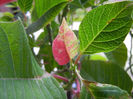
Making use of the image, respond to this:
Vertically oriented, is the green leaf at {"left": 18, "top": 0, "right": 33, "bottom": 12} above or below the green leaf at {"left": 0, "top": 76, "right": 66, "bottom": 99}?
above

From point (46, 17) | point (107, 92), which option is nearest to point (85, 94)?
point (107, 92)

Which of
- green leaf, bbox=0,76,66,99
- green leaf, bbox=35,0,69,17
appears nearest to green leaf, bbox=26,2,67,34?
green leaf, bbox=35,0,69,17

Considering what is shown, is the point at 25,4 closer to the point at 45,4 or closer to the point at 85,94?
the point at 45,4

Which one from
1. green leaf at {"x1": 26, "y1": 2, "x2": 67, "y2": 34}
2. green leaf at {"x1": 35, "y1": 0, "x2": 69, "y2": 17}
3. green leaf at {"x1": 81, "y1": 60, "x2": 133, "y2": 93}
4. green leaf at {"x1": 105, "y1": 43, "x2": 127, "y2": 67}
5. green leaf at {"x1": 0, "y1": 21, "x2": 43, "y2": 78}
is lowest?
green leaf at {"x1": 81, "y1": 60, "x2": 133, "y2": 93}

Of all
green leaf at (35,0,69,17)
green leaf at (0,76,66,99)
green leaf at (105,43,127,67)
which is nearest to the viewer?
green leaf at (0,76,66,99)

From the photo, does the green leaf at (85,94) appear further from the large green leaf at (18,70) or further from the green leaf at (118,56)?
the green leaf at (118,56)

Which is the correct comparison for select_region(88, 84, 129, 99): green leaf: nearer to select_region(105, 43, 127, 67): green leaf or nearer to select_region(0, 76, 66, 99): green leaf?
select_region(0, 76, 66, 99): green leaf

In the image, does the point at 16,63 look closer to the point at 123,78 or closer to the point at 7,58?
the point at 7,58

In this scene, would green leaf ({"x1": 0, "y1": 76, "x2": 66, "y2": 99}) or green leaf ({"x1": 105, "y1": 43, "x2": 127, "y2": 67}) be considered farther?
green leaf ({"x1": 105, "y1": 43, "x2": 127, "y2": 67})
